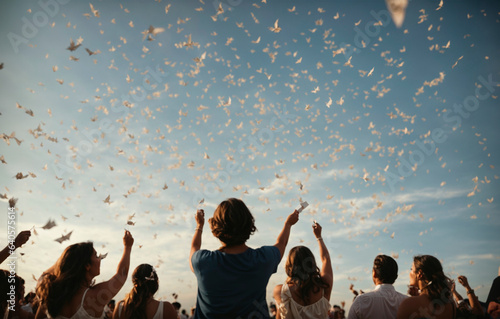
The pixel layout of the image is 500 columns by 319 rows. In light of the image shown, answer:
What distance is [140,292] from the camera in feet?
14.5

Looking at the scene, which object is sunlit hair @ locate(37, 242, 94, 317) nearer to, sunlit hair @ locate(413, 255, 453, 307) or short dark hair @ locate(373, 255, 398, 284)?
short dark hair @ locate(373, 255, 398, 284)

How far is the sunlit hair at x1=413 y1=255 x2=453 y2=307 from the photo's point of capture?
3846mm

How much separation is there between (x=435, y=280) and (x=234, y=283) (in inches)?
105

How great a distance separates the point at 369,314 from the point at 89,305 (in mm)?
3605

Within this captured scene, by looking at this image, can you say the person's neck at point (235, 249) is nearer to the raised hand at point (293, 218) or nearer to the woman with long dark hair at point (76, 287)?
the raised hand at point (293, 218)

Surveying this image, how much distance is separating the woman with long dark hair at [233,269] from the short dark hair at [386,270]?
2.38m

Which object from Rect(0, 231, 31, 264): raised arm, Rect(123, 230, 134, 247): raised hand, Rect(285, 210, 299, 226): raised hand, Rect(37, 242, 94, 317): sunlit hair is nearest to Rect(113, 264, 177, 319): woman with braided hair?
Rect(123, 230, 134, 247): raised hand

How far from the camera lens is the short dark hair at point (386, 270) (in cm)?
464

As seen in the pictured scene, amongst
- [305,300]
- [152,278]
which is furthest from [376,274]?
[152,278]

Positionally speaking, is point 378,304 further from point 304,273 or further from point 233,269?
point 233,269

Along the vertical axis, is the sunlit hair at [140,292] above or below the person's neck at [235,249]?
below

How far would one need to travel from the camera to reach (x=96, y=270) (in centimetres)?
376

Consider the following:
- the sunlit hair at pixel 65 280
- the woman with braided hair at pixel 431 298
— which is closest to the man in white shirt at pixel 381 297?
the woman with braided hair at pixel 431 298

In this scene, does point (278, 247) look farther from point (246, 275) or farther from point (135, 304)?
point (135, 304)
